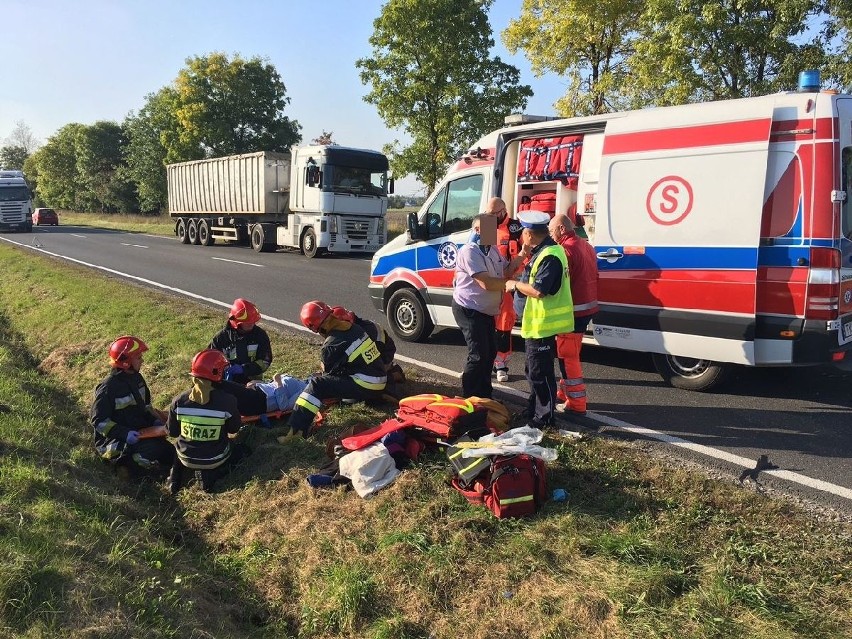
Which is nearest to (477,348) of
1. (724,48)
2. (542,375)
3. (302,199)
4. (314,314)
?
(542,375)

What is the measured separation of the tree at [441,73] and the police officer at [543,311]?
18.3 metres

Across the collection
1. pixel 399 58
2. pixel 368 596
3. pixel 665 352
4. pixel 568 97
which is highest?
pixel 399 58

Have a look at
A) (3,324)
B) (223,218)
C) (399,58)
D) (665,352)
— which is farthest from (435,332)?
(223,218)

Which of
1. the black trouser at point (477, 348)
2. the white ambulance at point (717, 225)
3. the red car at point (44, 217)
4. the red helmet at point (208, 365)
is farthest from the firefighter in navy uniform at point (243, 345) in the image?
the red car at point (44, 217)

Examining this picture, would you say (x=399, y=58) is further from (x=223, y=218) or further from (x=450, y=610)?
(x=450, y=610)

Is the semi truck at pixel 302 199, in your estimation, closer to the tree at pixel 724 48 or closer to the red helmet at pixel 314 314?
the tree at pixel 724 48

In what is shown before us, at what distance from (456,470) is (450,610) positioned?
3.19ft

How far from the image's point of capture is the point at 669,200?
5711mm

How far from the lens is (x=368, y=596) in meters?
3.39

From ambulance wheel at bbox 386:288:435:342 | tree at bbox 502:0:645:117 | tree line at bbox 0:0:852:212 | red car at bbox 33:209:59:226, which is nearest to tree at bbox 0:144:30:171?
red car at bbox 33:209:59:226

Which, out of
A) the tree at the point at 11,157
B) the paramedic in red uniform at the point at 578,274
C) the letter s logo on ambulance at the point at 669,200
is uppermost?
the tree at the point at 11,157

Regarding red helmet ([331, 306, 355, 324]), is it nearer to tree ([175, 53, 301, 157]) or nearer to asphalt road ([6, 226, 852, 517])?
asphalt road ([6, 226, 852, 517])

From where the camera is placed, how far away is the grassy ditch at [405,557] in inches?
116

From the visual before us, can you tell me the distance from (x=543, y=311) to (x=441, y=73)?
64.0ft
